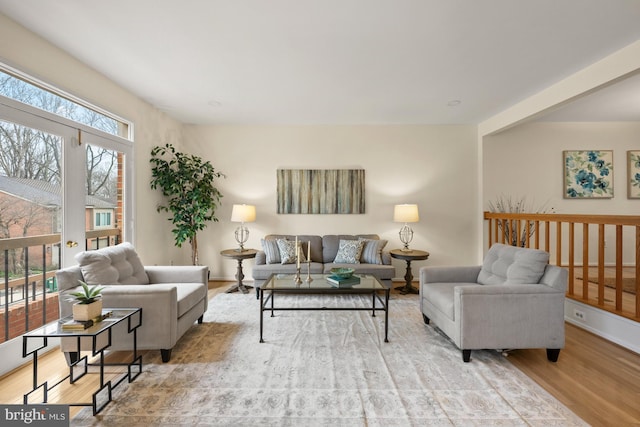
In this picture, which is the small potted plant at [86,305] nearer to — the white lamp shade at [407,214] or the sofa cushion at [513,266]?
the sofa cushion at [513,266]

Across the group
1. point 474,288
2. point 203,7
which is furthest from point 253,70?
point 474,288

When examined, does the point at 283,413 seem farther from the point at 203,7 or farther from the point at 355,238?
the point at 355,238

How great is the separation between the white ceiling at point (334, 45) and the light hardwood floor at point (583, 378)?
8.65ft

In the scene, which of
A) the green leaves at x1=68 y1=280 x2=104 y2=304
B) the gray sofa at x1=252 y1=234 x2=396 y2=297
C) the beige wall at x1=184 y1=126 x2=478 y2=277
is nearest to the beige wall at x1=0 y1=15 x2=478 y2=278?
the beige wall at x1=184 y1=126 x2=478 y2=277

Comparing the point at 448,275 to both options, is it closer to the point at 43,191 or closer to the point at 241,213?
the point at 241,213

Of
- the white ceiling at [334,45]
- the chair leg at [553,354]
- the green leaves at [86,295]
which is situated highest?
the white ceiling at [334,45]

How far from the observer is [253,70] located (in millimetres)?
3127

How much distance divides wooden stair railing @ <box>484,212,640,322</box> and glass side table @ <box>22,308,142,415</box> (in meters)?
4.07

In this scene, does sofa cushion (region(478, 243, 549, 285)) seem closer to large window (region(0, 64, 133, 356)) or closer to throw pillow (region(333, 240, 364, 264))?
throw pillow (region(333, 240, 364, 264))

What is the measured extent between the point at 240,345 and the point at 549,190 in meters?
5.49

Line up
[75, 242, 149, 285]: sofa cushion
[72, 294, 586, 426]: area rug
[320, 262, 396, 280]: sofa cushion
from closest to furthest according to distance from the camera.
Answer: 1. [72, 294, 586, 426]: area rug
2. [75, 242, 149, 285]: sofa cushion
3. [320, 262, 396, 280]: sofa cushion

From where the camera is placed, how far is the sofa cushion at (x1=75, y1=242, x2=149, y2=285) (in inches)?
98.4

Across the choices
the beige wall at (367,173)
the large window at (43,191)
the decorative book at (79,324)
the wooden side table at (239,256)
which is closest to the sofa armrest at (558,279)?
the beige wall at (367,173)

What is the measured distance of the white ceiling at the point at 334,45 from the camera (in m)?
2.17
